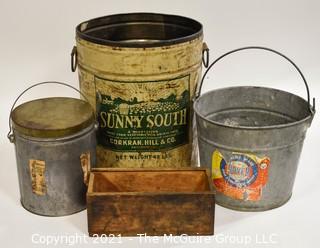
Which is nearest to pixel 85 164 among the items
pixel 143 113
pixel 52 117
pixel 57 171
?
pixel 57 171

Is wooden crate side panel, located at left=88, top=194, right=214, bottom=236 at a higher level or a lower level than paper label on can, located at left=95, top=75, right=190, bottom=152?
lower

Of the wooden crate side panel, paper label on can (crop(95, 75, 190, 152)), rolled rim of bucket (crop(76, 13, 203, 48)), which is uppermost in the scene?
rolled rim of bucket (crop(76, 13, 203, 48))

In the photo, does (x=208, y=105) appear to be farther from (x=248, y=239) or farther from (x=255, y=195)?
(x=248, y=239)

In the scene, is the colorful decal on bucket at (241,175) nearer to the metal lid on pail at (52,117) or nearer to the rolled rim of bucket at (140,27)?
the metal lid on pail at (52,117)

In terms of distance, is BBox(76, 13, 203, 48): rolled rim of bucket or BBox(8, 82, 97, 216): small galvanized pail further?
BBox(76, 13, 203, 48): rolled rim of bucket

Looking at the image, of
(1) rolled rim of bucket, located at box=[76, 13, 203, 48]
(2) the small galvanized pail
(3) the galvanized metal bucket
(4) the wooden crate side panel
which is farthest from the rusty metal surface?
(1) rolled rim of bucket, located at box=[76, 13, 203, 48]

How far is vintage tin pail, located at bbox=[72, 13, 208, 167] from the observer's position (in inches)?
101

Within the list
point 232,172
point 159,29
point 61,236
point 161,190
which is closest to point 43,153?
point 61,236

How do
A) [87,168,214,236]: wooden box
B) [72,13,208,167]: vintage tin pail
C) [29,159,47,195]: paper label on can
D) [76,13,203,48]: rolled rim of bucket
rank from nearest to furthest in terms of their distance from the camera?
[87,168,214,236]: wooden box
[29,159,47,195]: paper label on can
[72,13,208,167]: vintage tin pail
[76,13,203,48]: rolled rim of bucket

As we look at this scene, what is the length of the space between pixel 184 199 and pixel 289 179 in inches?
20.2

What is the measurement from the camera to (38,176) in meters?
2.45

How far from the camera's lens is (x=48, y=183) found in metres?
2.46

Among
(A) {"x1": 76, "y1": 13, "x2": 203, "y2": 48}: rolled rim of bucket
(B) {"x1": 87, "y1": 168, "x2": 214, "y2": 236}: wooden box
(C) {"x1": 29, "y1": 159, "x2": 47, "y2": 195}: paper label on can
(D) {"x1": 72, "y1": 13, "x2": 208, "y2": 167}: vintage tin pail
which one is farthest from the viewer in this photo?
(A) {"x1": 76, "y1": 13, "x2": 203, "y2": 48}: rolled rim of bucket

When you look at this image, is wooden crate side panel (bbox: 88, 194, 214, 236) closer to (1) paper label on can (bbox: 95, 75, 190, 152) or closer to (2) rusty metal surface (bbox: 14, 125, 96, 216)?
(2) rusty metal surface (bbox: 14, 125, 96, 216)
